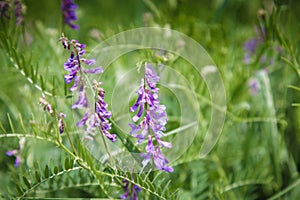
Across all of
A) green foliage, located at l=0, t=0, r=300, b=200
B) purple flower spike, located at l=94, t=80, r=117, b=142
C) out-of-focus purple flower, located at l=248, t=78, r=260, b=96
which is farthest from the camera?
out-of-focus purple flower, located at l=248, t=78, r=260, b=96

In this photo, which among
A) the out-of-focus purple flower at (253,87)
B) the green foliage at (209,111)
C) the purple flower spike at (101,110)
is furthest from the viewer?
the out-of-focus purple flower at (253,87)

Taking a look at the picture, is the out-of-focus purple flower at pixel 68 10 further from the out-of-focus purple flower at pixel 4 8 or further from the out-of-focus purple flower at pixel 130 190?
the out-of-focus purple flower at pixel 130 190

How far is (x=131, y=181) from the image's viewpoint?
0.75 m

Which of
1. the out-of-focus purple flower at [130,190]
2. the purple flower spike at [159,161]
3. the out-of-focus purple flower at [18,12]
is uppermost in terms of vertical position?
the out-of-focus purple flower at [18,12]

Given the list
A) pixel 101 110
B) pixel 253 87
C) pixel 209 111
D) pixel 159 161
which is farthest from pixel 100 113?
pixel 253 87

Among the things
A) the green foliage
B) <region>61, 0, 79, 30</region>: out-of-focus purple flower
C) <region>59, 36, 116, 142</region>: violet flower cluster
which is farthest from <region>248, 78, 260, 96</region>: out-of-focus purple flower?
<region>59, 36, 116, 142</region>: violet flower cluster

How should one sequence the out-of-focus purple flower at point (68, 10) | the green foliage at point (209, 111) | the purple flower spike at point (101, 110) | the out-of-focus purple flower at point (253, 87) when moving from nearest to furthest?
the purple flower spike at point (101, 110)
the green foliage at point (209, 111)
the out-of-focus purple flower at point (68, 10)
the out-of-focus purple flower at point (253, 87)

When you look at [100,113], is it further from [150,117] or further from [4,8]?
[4,8]

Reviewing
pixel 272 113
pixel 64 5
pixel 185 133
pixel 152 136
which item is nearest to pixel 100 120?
pixel 152 136

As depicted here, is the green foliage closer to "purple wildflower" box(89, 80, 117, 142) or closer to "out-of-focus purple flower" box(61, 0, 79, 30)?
"out-of-focus purple flower" box(61, 0, 79, 30)

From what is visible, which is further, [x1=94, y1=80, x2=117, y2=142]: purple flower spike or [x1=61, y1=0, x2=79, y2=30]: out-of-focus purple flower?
[x1=61, y1=0, x2=79, y2=30]: out-of-focus purple flower

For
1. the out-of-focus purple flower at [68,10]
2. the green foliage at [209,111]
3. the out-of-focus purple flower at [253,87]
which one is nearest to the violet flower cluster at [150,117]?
the green foliage at [209,111]

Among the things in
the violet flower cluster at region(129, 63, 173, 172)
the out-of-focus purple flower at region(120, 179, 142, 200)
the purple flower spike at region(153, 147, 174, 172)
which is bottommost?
the out-of-focus purple flower at region(120, 179, 142, 200)

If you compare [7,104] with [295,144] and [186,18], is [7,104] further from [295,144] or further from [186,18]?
[295,144]
